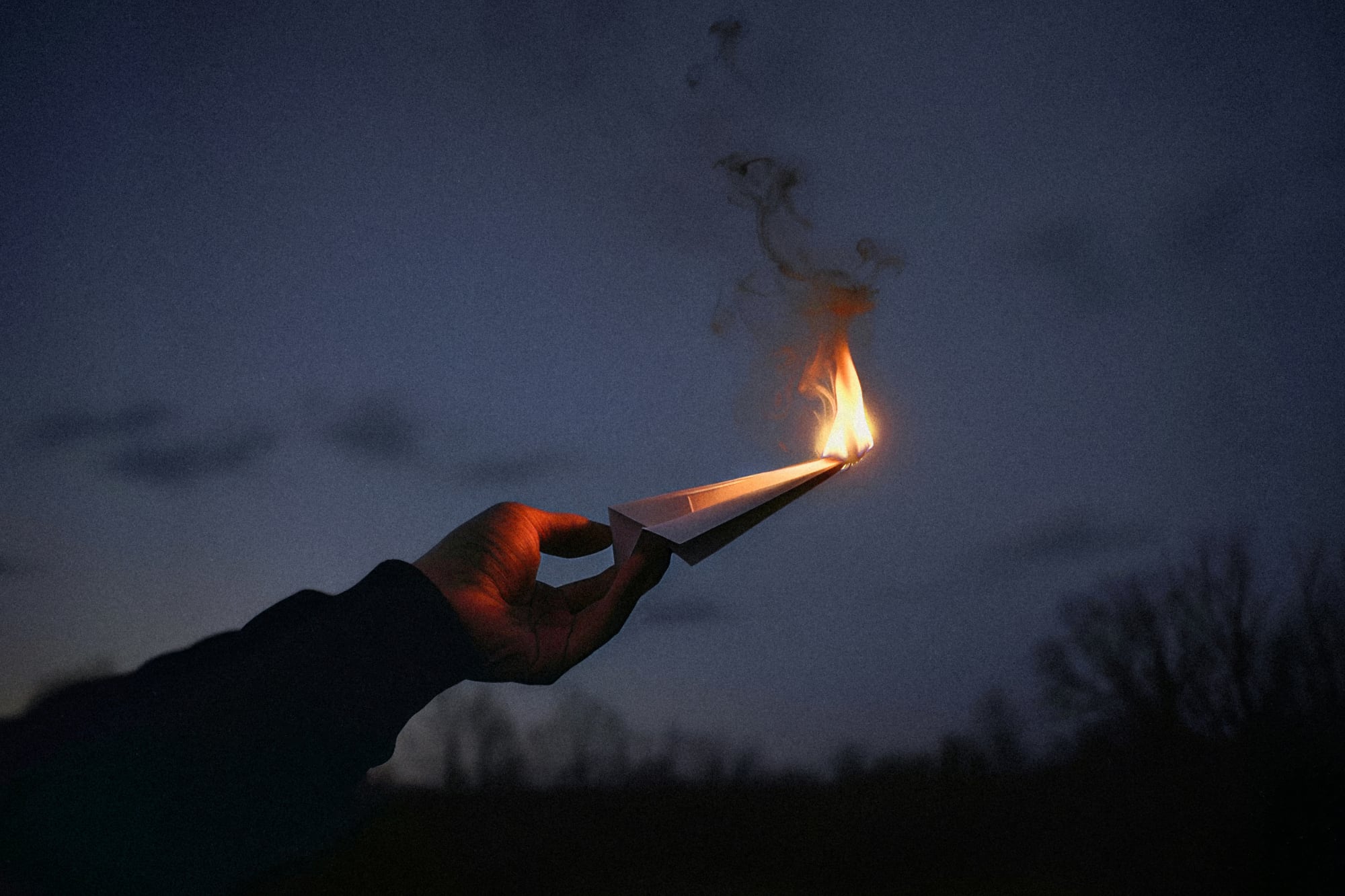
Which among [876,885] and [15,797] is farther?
Answer: [876,885]

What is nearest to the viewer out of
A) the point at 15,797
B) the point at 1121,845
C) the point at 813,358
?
the point at 15,797

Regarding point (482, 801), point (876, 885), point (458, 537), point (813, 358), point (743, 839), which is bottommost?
point (876, 885)

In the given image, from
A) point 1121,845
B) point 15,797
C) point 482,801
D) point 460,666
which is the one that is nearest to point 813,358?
point 460,666

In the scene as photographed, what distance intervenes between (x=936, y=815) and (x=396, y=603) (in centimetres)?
1813

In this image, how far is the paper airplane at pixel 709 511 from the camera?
2061 millimetres

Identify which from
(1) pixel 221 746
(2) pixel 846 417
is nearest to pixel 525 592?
(1) pixel 221 746

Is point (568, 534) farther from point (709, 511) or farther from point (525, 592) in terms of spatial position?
point (709, 511)

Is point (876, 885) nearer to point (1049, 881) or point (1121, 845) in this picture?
point (1049, 881)

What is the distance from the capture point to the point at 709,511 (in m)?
2.18

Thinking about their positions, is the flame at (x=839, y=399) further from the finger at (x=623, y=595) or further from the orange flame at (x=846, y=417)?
the finger at (x=623, y=595)

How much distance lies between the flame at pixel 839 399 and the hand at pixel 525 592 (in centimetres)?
88

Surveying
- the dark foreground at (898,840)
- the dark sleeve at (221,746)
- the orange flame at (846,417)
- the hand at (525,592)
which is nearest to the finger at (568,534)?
the hand at (525,592)

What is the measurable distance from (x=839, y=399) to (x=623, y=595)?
4.44ft

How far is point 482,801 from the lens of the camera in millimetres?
14984
